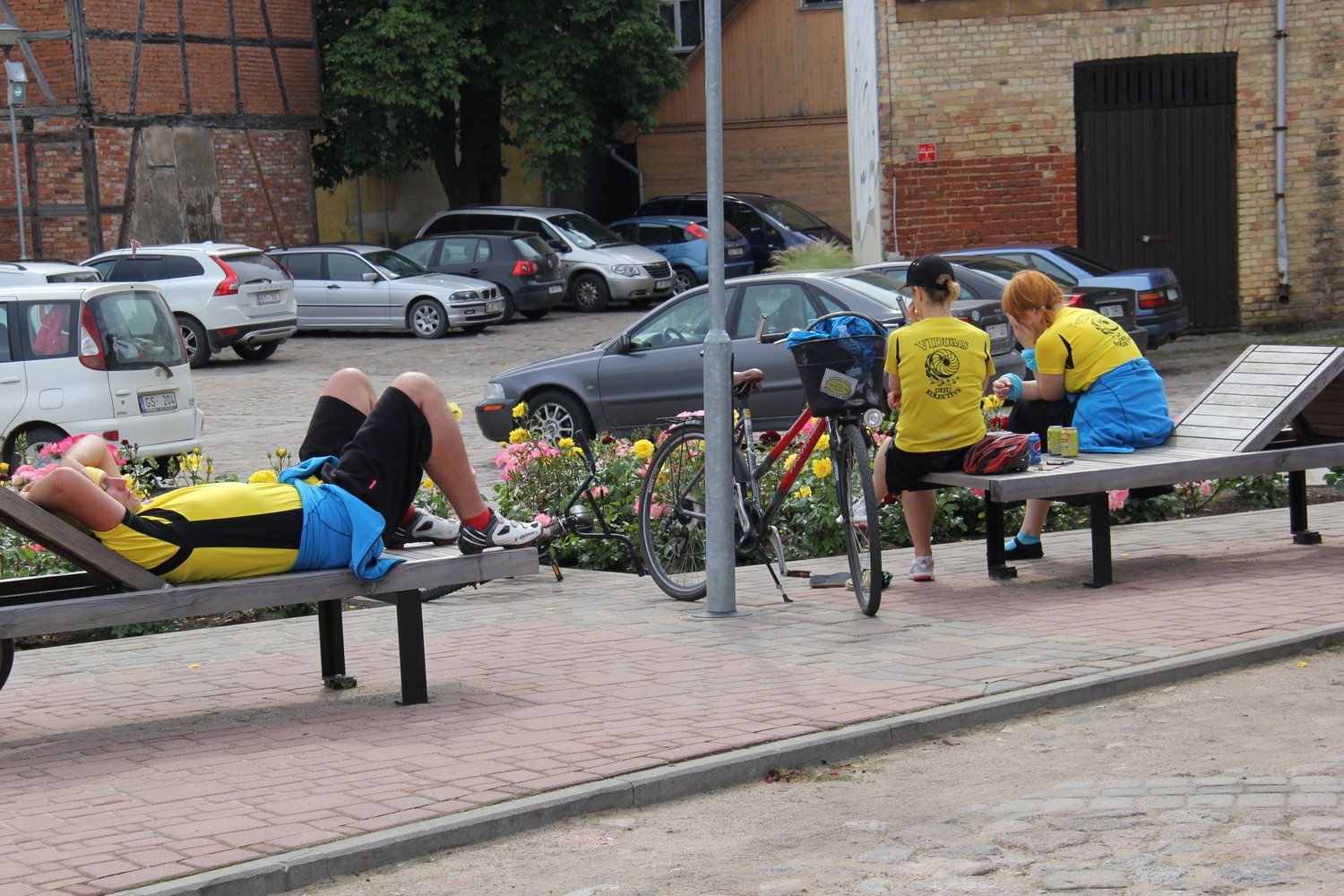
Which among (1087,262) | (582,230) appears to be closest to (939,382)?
(1087,262)

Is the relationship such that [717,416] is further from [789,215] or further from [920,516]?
[789,215]

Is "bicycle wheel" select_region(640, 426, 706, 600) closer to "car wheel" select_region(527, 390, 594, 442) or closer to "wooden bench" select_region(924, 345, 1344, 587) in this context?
"wooden bench" select_region(924, 345, 1344, 587)

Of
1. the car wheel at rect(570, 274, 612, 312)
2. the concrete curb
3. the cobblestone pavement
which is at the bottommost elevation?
the cobblestone pavement

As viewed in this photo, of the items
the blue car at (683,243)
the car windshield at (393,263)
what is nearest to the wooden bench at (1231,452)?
the car windshield at (393,263)

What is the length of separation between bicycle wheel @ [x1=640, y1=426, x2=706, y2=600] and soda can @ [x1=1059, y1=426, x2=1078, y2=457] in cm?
180

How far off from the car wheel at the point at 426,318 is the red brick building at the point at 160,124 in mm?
7073

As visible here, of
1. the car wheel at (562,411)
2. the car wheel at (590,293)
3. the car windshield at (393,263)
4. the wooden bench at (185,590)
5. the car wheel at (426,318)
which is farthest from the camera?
the car wheel at (590,293)

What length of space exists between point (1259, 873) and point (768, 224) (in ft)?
92.8

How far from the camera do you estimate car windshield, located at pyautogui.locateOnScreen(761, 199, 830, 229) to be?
3216cm

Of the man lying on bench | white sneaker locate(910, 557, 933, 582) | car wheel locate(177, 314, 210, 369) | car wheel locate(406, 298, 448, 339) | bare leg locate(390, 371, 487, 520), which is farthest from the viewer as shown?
car wheel locate(406, 298, 448, 339)

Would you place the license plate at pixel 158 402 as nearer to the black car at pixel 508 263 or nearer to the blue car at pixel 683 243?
the black car at pixel 508 263

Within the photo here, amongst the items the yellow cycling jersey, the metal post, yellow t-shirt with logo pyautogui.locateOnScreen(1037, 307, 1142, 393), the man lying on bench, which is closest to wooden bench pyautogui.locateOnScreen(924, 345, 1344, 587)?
yellow t-shirt with logo pyautogui.locateOnScreen(1037, 307, 1142, 393)

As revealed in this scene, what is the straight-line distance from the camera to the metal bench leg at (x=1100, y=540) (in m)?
7.57

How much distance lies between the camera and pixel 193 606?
5.55 m
